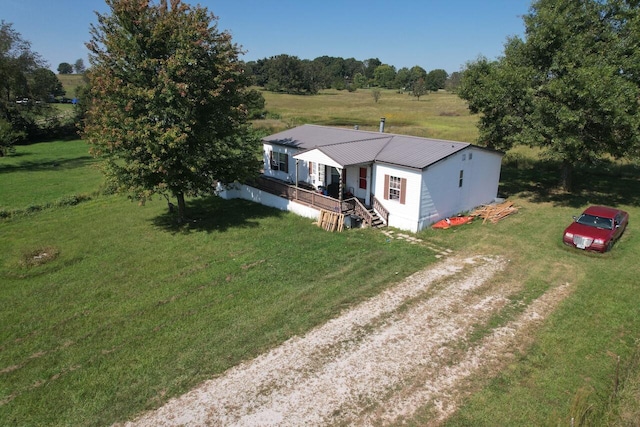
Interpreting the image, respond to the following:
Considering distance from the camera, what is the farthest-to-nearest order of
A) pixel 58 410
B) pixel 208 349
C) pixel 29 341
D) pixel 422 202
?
1. pixel 422 202
2. pixel 29 341
3. pixel 208 349
4. pixel 58 410

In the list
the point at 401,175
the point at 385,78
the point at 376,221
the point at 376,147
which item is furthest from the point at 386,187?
the point at 385,78

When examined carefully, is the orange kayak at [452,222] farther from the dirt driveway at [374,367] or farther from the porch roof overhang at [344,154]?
the dirt driveway at [374,367]

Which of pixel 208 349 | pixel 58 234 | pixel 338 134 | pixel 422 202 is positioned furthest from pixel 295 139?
pixel 208 349

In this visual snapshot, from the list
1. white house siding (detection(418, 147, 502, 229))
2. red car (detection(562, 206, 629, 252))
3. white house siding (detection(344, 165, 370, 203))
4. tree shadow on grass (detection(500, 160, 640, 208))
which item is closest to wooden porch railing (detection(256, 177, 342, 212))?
white house siding (detection(344, 165, 370, 203))

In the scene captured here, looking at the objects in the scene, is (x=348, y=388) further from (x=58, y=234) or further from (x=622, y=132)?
(x=622, y=132)

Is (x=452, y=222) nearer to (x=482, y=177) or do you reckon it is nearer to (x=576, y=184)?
(x=482, y=177)

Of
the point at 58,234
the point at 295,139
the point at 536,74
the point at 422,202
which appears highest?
the point at 536,74
